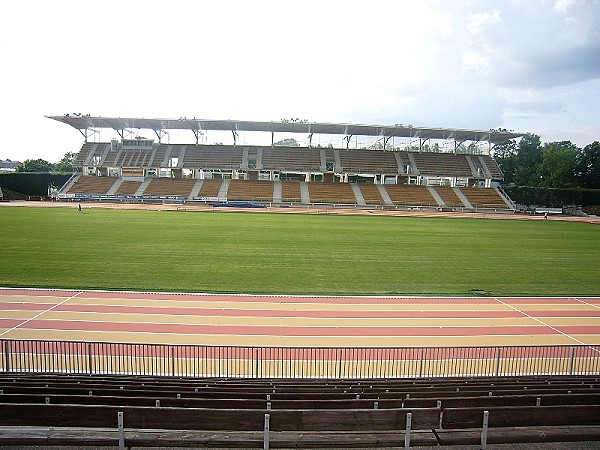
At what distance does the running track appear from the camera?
11.7 metres

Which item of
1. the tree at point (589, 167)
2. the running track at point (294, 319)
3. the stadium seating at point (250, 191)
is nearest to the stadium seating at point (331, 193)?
the stadium seating at point (250, 191)

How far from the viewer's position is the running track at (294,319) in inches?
461

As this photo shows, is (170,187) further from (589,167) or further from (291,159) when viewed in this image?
(589,167)

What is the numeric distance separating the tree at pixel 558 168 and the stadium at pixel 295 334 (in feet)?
145

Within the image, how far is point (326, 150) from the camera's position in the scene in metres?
73.1

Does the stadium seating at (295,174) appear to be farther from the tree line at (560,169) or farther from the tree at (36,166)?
the tree at (36,166)

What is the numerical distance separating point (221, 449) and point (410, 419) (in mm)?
2170

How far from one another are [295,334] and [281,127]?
60.0 meters

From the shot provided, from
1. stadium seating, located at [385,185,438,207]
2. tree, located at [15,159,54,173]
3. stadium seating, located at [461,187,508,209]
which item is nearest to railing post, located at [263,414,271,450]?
stadium seating, located at [385,185,438,207]

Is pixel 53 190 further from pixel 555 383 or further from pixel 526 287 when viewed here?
pixel 555 383

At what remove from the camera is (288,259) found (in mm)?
21609

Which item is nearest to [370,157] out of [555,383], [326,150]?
[326,150]

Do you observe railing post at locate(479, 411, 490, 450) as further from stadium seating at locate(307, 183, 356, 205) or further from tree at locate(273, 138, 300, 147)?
tree at locate(273, 138, 300, 147)

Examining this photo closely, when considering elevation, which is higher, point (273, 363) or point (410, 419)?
point (410, 419)
